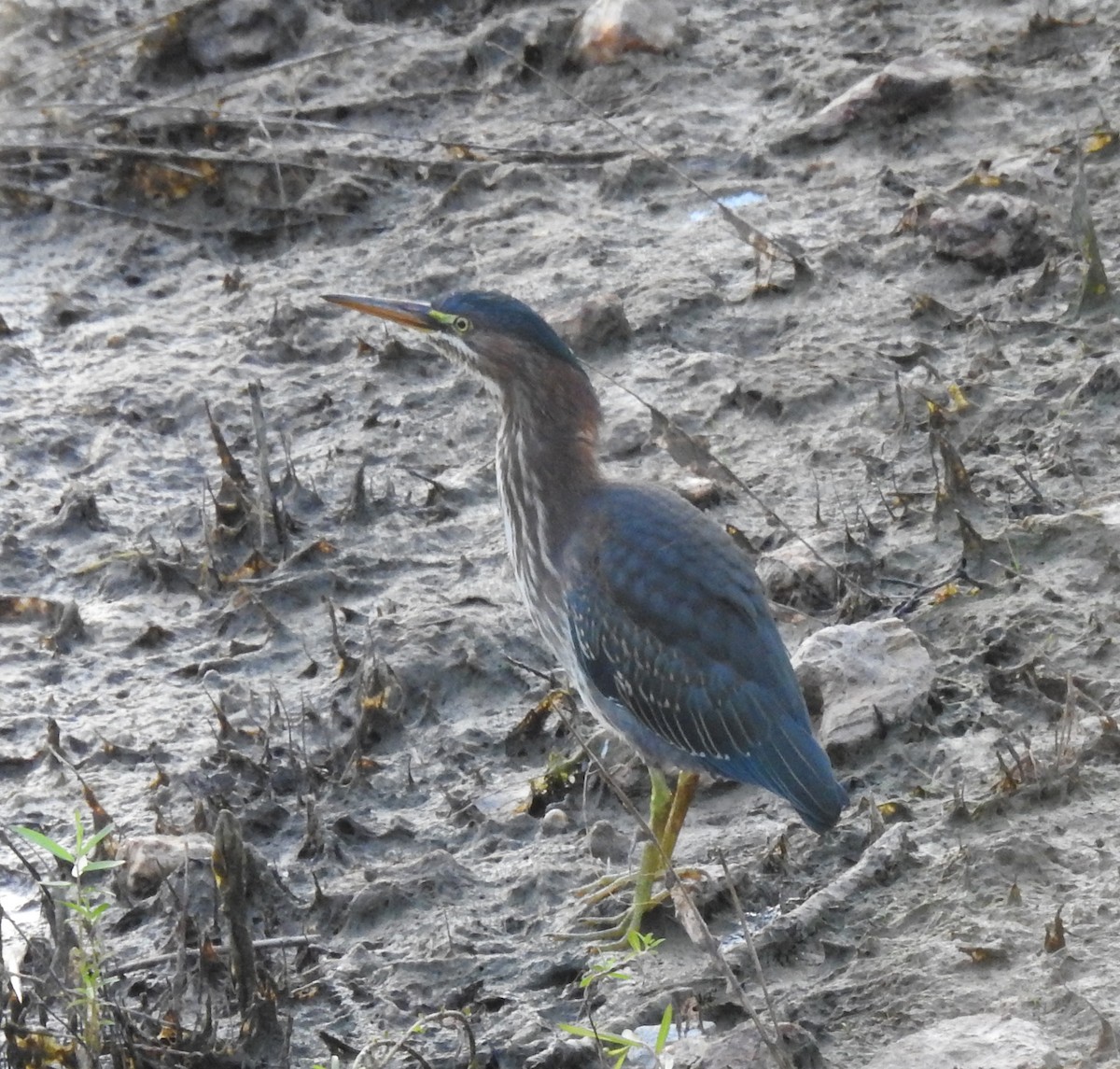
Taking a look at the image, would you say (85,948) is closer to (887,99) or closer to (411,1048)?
(411,1048)

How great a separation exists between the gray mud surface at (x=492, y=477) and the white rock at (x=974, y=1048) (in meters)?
0.06

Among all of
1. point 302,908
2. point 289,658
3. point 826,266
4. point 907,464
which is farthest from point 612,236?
point 302,908

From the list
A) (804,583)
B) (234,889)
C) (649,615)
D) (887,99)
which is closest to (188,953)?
(234,889)

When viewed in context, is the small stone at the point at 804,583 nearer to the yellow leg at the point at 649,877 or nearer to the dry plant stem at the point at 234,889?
the yellow leg at the point at 649,877

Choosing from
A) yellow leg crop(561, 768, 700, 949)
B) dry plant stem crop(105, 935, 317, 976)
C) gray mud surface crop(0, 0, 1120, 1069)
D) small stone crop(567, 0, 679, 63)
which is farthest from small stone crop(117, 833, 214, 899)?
small stone crop(567, 0, 679, 63)

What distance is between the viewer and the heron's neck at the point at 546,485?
495cm

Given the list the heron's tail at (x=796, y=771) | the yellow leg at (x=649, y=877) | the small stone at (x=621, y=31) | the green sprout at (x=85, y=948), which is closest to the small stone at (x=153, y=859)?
the green sprout at (x=85, y=948)

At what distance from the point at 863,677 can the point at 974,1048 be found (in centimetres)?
135

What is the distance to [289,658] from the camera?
571 cm

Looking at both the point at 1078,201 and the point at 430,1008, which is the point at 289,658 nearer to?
the point at 430,1008

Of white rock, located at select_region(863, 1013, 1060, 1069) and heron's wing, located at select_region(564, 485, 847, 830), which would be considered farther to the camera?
heron's wing, located at select_region(564, 485, 847, 830)

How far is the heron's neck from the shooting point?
495cm

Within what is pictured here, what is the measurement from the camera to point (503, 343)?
519 centimetres

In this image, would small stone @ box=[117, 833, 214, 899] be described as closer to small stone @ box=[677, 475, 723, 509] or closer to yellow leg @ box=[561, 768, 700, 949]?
yellow leg @ box=[561, 768, 700, 949]
